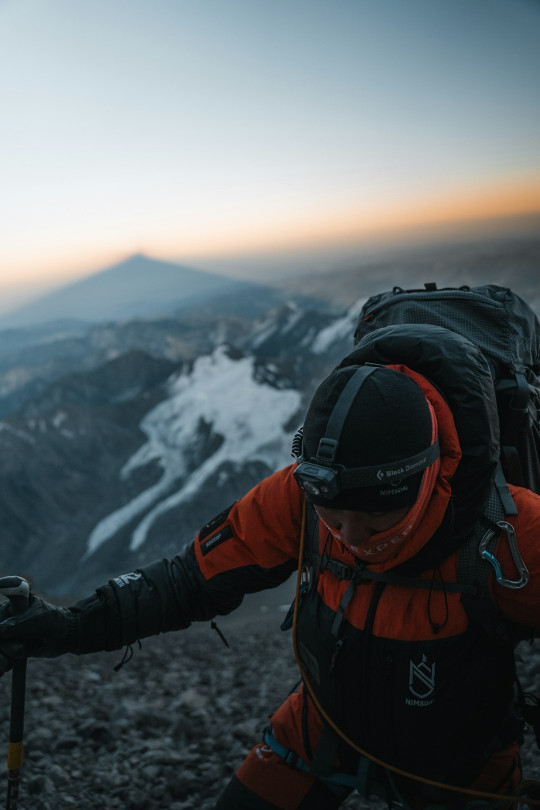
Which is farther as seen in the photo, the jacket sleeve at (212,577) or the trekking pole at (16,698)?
the jacket sleeve at (212,577)

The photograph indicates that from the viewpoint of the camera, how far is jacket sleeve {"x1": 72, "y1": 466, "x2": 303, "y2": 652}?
302 cm

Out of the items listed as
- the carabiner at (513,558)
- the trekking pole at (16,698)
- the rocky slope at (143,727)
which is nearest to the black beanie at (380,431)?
the carabiner at (513,558)

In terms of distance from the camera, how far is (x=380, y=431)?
223 cm

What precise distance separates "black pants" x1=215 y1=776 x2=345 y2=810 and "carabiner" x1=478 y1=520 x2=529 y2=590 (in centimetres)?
159

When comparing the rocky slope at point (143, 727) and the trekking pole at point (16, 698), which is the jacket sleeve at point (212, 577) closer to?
the trekking pole at point (16, 698)

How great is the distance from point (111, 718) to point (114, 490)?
104 m

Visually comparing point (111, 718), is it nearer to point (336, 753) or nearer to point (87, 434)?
point (336, 753)

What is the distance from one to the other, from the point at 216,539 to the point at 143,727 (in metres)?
3.85

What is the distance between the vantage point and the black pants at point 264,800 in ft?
9.79

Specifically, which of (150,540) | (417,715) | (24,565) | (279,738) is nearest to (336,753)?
(279,738)

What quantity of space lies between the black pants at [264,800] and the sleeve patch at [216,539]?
4.07 ft

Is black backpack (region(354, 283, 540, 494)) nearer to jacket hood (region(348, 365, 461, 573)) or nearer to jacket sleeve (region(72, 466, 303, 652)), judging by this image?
jacket hood (region(348, 365, 461, 573))

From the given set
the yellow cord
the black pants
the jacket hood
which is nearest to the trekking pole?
the black pants

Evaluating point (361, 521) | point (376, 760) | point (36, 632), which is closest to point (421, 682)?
point (376, 760)
